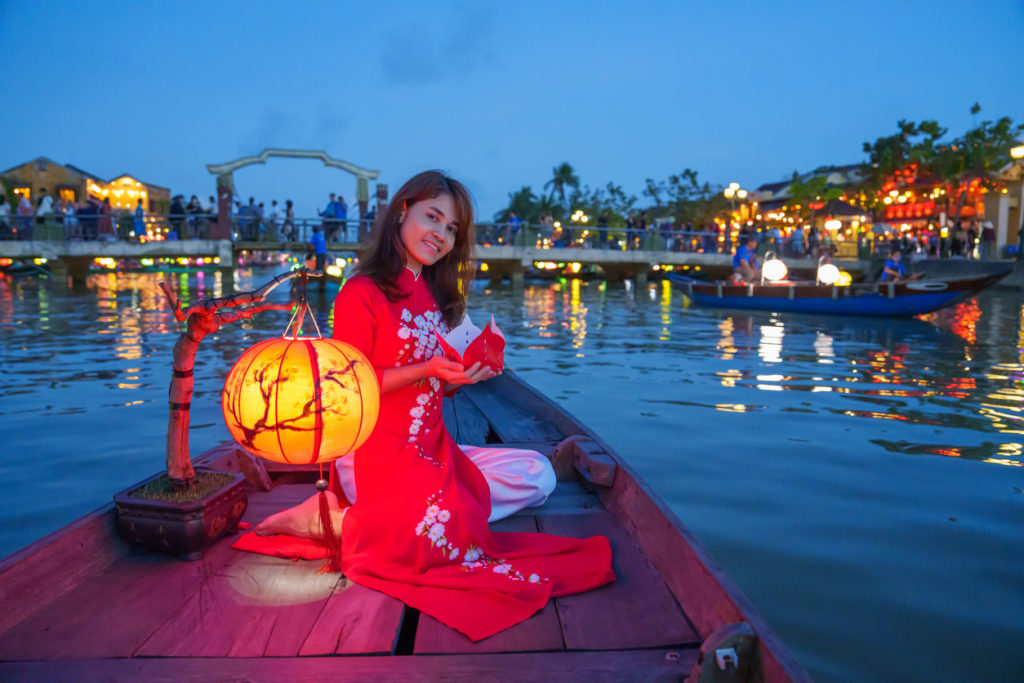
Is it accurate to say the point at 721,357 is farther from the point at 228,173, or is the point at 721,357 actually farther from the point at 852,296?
the point at 228,173

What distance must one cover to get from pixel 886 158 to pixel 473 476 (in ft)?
140

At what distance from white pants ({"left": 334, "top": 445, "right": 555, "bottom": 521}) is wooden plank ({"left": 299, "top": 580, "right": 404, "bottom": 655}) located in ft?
2.00

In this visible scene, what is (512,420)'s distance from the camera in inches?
192

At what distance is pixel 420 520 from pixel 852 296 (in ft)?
47.8

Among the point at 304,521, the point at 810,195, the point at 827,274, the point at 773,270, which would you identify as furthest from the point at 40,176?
the point at 304,521

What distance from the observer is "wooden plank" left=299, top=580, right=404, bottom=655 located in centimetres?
201

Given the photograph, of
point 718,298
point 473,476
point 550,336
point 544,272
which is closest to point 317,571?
point 473,476

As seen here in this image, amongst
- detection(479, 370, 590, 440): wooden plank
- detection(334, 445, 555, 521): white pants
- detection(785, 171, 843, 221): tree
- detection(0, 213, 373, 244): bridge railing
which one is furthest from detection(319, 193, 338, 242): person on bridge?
detection(785, 171, 843, 221): tree

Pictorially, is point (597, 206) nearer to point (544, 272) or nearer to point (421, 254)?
point (544, 272)

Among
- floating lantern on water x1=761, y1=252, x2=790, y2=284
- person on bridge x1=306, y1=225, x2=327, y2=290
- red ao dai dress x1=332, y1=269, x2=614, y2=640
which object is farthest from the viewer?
person on bridge x1=306, y1=225, x2=327, y2=290

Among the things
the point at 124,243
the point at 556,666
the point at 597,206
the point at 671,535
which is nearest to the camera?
the point at 556,666

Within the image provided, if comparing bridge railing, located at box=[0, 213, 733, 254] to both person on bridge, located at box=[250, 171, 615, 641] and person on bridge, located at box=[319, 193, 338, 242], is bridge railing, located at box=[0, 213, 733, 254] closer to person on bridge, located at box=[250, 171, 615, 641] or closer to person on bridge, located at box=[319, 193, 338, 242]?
person on bridge, located at box=[319, 193, 338, 242]

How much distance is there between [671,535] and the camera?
2443 mm

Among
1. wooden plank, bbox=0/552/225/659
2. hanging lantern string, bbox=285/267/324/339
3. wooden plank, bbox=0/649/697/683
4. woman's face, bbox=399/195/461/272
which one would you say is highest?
woman's face, bbox=399/195/461/272
